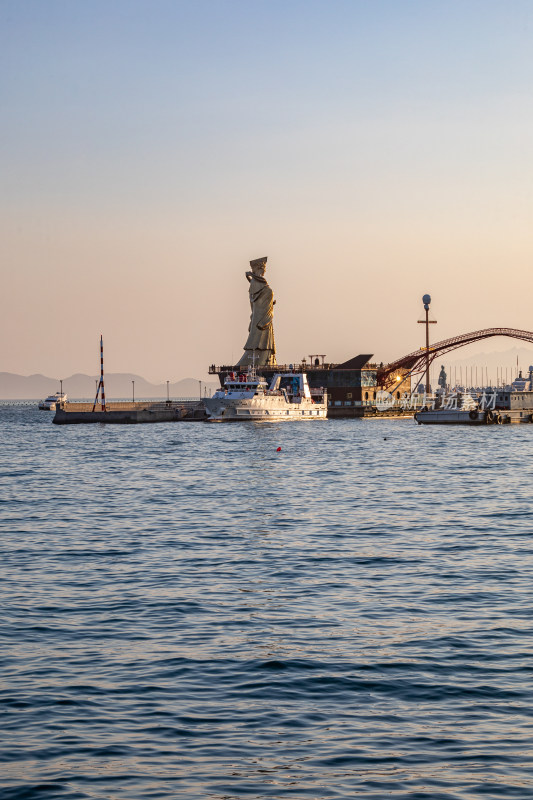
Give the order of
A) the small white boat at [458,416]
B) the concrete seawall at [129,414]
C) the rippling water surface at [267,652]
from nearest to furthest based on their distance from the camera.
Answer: the rippling water surface at [267,652] < the small white boat at [458,416] < the concrete seawall at [129,414]

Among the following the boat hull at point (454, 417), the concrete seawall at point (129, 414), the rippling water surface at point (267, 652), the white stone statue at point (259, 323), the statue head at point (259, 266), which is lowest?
the rippling water surface at point (267, 652)

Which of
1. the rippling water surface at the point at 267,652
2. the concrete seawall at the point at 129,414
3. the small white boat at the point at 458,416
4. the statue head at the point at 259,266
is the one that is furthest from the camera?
the statue head at the point at 259,266

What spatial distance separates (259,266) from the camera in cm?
18875

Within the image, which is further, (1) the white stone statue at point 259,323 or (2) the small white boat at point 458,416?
(1) the white stone statue at point 259,323

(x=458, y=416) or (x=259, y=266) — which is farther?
(x=259, y=266)

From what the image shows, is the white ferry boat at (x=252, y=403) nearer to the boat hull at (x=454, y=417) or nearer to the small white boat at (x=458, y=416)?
the small white boat at (x=458, y=416)

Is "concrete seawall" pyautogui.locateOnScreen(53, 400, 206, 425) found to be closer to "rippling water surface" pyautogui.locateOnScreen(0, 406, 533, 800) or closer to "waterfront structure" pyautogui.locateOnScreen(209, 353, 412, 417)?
"waterfront structure" pyautogui.locateOnScreen(209, 353, 412, 417)

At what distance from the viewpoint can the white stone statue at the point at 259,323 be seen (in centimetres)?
19012

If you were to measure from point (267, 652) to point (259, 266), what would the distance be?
6858 inches

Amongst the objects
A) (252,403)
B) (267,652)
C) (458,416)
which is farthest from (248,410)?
(267,652)

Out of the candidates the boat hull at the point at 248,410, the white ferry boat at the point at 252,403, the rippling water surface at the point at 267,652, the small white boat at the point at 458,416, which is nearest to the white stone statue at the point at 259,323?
the white ferry boat at the point at 252,403

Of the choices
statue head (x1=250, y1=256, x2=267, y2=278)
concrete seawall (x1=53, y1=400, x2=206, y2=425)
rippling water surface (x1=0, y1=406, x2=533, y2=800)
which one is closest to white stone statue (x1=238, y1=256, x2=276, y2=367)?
statue head (x1=250, y1=256, x2=267, y2=278)

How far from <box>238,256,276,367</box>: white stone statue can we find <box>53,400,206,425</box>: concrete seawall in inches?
603

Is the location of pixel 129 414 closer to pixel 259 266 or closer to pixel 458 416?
pixel 259 266
